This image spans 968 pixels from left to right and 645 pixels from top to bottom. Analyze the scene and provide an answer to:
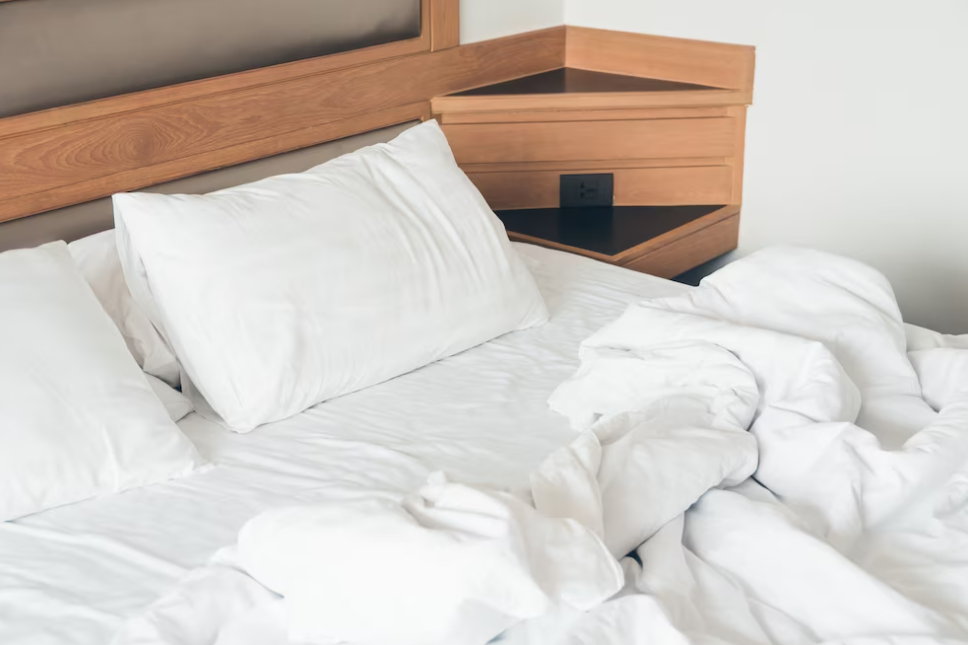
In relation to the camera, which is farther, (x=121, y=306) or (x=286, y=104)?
(x=286, y=104)

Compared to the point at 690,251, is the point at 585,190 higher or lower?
higher

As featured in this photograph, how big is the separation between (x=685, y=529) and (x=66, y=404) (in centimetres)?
87

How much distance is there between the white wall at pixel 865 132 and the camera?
2.32 metres

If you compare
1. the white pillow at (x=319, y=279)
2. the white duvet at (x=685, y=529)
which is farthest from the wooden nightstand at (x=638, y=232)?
the white duvet at (x=685, y=529)

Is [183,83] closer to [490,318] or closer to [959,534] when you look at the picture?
[490,318]

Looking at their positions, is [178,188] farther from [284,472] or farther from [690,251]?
[690,251]

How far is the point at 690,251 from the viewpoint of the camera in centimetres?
260

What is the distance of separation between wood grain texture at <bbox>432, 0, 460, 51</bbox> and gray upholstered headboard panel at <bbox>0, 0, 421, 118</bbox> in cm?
19

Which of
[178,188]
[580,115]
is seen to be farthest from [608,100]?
[178,188]

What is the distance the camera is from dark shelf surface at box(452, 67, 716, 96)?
2656mm

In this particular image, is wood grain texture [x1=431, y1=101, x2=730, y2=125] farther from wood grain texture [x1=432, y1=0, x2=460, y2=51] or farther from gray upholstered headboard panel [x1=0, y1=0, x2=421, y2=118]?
gray upholstered headboard panel [x1=0, y1=0, x2=421, y2=118]

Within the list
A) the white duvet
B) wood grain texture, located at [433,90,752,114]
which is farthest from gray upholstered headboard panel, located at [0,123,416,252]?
the white duvet

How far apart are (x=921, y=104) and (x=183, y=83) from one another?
168 cm

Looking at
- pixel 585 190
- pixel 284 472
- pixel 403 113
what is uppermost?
pixel 403 113
